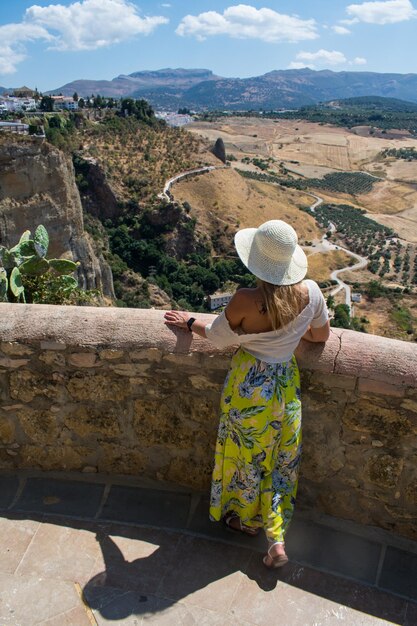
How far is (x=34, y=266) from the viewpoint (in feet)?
12.4

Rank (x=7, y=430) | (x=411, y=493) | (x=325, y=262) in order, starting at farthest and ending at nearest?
(x=325, y=262), (x=7, y=430), (x=411, y=493)

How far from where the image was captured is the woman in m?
1.96

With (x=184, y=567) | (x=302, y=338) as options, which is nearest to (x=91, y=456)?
(x=184, y=567)

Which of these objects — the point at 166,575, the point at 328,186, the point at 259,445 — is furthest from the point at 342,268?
the point at 166,575

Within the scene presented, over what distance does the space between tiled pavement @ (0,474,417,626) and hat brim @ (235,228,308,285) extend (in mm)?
1206

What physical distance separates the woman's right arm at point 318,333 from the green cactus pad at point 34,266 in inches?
91.2

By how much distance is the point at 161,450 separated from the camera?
2.60 metres

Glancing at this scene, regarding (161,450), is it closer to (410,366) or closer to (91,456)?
(91,456)

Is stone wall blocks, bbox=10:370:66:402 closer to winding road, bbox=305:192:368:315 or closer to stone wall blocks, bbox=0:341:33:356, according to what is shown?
stone wall blocks, bbox=0:341:33:356

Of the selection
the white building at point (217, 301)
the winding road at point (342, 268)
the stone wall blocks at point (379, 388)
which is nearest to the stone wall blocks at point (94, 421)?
the stone wall blocks at point (379, 388)

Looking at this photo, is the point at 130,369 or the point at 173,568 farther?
the point at 130,369

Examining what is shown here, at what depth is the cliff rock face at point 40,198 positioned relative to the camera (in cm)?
2066

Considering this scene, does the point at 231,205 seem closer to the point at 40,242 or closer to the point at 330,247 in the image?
the point at 330,247

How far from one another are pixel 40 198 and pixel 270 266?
21634 millimetres
